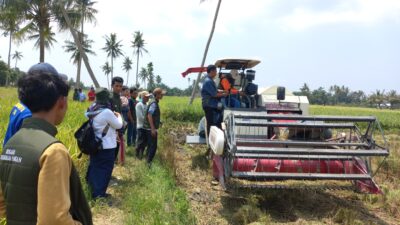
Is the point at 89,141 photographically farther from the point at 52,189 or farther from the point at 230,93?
the point at 52,189

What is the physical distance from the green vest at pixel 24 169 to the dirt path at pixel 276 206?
3151 mm

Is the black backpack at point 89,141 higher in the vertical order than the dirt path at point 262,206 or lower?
higher

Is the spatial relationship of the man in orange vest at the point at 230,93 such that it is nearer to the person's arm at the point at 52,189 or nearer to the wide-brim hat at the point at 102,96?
the wide-brim hat at the point at 102,96

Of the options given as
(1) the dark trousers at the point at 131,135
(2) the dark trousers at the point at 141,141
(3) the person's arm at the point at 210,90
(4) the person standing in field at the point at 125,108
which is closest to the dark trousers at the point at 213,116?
(3) the person's arm at the point at 210,90

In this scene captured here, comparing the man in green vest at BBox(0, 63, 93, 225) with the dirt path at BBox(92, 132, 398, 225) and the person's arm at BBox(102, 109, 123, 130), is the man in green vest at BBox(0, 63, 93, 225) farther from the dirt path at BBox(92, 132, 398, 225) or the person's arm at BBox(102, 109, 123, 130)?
the person's arm at BBox(102, 109, 123, 130)

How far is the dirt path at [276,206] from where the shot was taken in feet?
15.5

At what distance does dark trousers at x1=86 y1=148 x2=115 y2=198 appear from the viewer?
17.4ft

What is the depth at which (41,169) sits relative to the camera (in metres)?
1.66

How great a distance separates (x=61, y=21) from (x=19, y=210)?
22.0 m

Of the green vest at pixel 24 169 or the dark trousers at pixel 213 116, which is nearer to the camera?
the green vest at pixel 24 169

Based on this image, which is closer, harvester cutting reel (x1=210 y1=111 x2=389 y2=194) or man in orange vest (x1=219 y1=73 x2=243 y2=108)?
harvester cutting reel (x1=210 y1=111 x2=389 y2=194)

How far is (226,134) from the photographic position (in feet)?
17.3

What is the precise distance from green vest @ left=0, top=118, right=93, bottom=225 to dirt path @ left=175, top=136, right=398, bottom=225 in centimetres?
315

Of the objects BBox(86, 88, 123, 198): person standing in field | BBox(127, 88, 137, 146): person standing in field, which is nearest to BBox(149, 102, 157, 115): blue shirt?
BBox(86, 88, 123, 198): person standing in field
